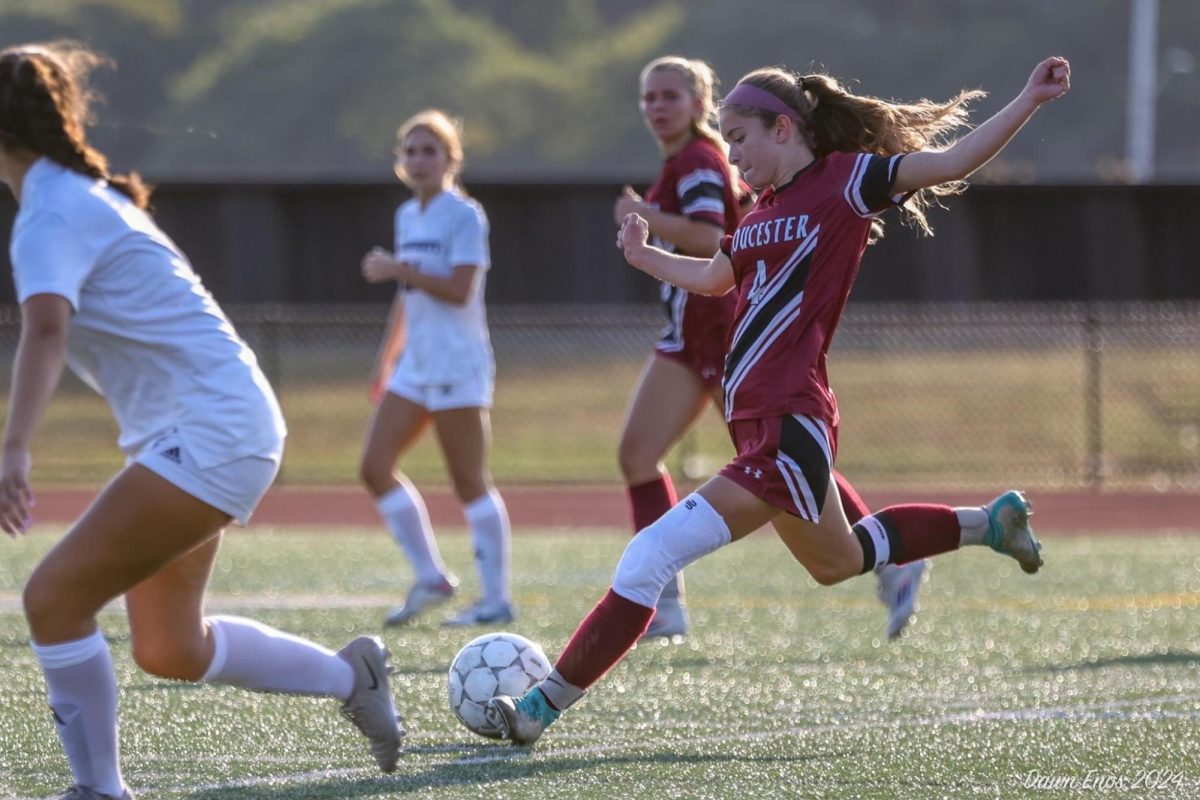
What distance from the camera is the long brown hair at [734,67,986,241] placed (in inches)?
185

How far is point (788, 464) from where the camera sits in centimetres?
443

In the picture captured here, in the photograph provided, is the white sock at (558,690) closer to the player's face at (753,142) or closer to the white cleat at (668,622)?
the player's face at (753,142)

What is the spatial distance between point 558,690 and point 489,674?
29cm

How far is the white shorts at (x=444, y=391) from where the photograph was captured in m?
7.35

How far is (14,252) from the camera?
3.73 m

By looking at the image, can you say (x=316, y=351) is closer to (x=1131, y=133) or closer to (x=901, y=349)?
(x=901, y=349)

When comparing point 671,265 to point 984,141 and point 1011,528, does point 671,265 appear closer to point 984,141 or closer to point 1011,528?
point 984,141

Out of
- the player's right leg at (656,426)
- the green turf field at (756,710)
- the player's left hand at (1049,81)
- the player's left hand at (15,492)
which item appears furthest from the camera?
the player's right leg at (656,426)

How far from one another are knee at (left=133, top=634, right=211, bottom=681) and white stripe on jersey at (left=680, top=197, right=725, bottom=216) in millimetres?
2850

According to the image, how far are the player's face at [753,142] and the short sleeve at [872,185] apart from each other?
0.76 ft

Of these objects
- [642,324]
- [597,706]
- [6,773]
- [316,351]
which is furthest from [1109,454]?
[6,773]

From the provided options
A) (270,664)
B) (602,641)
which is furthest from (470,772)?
(270,664)

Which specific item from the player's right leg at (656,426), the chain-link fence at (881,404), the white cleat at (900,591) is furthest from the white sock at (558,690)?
the chain-link fence at (881,404)

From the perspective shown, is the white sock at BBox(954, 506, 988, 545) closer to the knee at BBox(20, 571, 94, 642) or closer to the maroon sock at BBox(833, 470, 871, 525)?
the maroon sock at BBox(833, 470, 871, 525)
